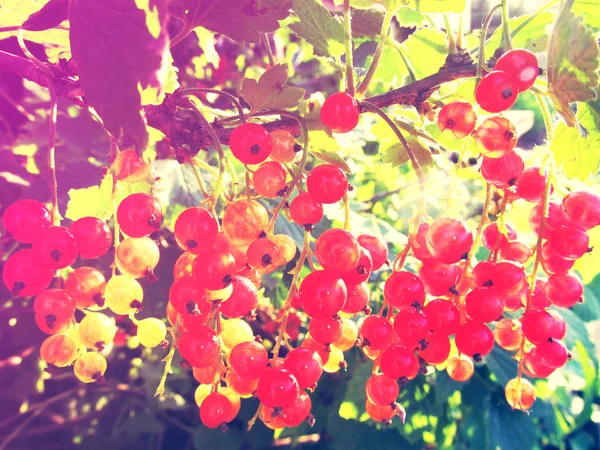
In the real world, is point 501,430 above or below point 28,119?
below

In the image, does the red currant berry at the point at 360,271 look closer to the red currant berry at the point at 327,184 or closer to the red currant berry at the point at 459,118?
the red currant berry at the point at 327,184

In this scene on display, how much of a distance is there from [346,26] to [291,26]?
0.19m

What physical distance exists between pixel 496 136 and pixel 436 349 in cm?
40

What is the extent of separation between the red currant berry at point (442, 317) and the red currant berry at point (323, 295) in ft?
0.64

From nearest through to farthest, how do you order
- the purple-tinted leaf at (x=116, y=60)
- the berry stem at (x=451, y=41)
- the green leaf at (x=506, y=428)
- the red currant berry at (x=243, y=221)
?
the purple-tinted leaf at (x=116, y=60)
the red currant berry at (x=243, y=221)
the berry stem at (x=451, y=41)
the green leaf at (x=506, y=428)

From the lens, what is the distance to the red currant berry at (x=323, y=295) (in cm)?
80

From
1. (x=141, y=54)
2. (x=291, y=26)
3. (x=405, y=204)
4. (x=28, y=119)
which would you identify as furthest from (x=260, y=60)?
(x=141, y=54)

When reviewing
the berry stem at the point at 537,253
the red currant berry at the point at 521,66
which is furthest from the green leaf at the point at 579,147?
the red currant berry at the point at 521,66

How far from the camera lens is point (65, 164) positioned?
158cm

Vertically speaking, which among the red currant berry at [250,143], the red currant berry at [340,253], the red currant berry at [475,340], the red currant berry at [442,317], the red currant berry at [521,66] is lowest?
the red currant berry at [475,340]

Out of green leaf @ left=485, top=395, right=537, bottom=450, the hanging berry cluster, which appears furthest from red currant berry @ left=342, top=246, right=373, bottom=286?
green leaf @ left=485, top=395, right=537, bottom=450

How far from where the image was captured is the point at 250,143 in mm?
836

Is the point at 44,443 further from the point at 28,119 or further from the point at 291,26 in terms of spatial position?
the point at 291,26

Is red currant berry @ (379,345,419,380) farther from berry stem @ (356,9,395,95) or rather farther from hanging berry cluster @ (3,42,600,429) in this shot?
berry stem @ (356,9,395,95)
